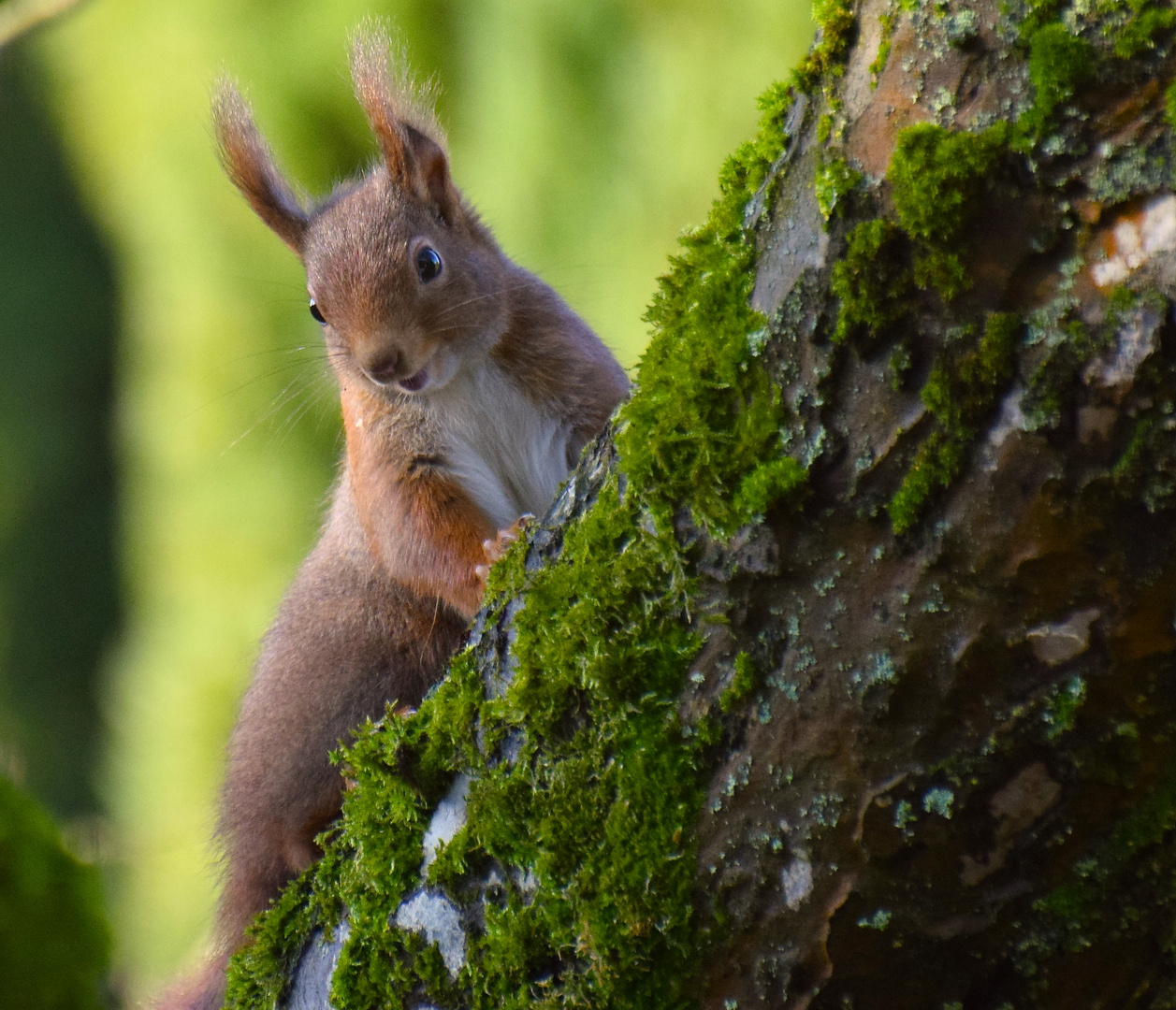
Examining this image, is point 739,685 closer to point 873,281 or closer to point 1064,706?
point 1064,706

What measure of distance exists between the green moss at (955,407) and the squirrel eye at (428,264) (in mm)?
1373

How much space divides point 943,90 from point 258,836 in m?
1.67

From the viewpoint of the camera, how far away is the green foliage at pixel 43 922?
167 cm

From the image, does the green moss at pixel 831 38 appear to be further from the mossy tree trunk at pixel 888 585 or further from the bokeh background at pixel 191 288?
the bokeh background at pixel 191 288

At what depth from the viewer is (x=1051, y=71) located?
85 centimetres

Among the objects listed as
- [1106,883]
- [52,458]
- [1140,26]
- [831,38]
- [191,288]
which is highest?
[52,458]

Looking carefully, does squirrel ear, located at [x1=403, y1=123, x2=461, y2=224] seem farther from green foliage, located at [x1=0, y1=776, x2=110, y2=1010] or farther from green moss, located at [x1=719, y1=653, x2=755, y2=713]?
green moss, located at [x1=719, y1=653, x2=755, y2=713]

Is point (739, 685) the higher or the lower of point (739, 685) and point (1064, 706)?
the higher

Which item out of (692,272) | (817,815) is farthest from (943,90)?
(817,815)

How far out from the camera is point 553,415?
2174 millimetres

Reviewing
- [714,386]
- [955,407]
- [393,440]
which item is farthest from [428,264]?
[955,407]

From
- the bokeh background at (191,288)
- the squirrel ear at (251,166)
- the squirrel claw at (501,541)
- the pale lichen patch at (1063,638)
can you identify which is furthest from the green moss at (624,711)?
the bokeh background at (191,288)

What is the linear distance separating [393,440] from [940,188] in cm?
139

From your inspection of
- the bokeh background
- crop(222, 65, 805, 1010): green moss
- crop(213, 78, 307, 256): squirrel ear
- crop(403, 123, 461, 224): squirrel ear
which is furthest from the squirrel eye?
crop(222, 65, 805, 1010): green moss
